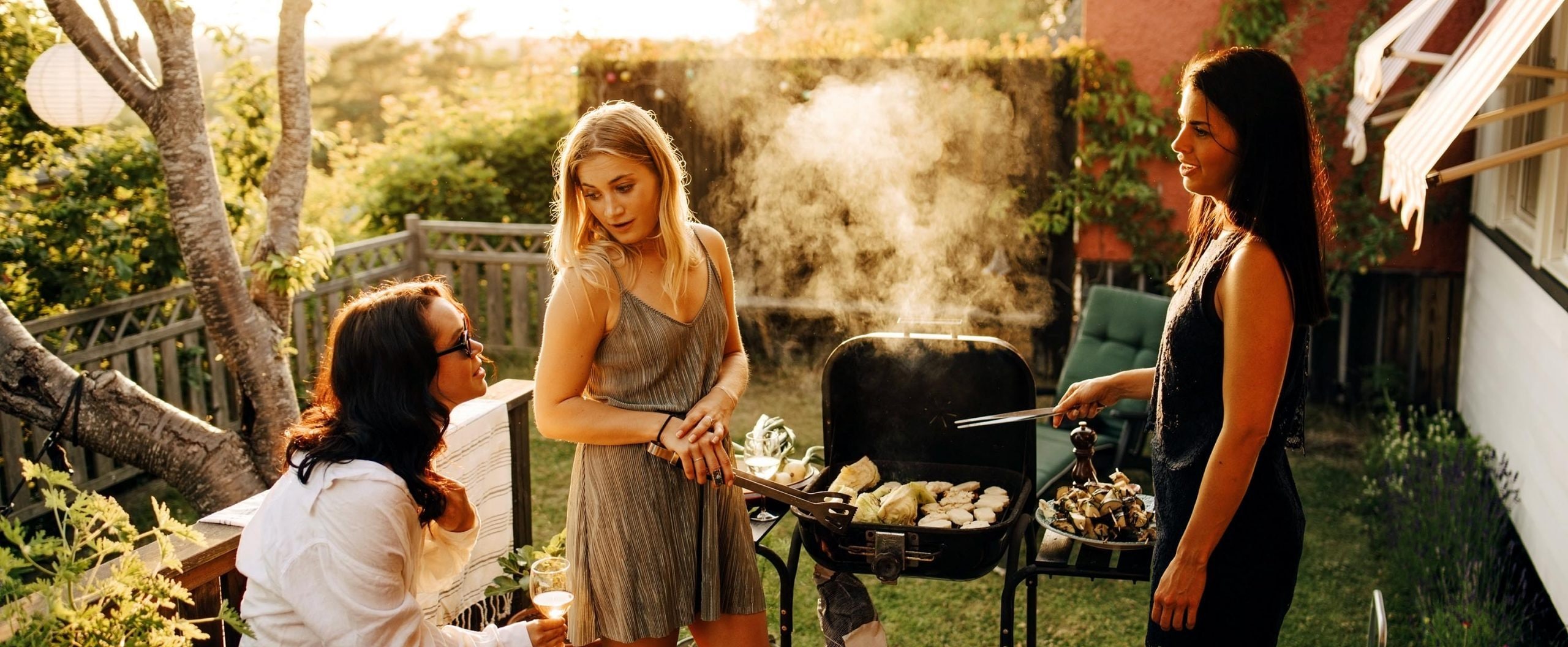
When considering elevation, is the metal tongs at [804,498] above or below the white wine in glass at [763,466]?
above

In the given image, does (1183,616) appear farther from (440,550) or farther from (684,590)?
(440,550)

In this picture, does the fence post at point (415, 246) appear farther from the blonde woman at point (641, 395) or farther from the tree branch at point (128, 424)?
the blonde woman at point (641, 395)

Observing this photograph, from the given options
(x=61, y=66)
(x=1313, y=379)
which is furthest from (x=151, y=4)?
(x=1313, y=379)

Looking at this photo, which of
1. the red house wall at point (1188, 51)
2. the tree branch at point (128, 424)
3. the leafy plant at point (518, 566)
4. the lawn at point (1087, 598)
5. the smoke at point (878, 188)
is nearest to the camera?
the leafy plant at point (518, 566)

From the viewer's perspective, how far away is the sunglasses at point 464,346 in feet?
7.06

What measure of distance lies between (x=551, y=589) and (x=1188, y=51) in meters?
6.15

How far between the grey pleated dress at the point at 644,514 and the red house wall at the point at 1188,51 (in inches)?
222

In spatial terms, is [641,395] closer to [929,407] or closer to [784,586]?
[784,586]

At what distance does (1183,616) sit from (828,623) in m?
1.26

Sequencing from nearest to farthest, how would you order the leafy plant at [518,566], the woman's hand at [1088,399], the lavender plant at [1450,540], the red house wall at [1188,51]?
the woman's hand at [1088,399] < the leafy plant at [518,566] < the lavender plant at [1450,540] < the red house wall at [1188,51]

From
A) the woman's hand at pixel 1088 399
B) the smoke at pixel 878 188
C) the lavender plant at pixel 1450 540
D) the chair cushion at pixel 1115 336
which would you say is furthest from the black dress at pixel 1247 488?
the smoke at pixel 878 188

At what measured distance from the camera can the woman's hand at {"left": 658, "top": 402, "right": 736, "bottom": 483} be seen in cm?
227

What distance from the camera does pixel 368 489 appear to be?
198 cm

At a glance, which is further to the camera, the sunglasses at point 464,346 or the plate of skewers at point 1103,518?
the plate of skewers at point 1103,518
